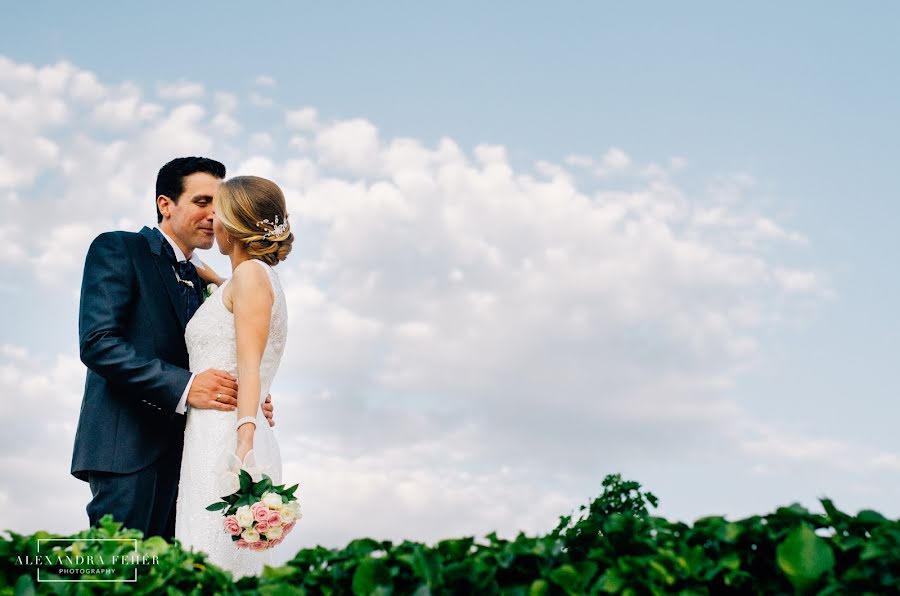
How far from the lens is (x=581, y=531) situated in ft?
10.5

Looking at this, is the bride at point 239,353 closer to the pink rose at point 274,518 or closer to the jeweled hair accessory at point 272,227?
the jeweled hair accessory at point 272,227

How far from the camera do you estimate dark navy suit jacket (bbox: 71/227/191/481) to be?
19.0ft

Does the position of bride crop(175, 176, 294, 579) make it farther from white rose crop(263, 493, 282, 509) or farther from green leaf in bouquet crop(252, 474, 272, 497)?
white rose crop(263, 493, 282, 509)

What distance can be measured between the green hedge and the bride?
1988 mm

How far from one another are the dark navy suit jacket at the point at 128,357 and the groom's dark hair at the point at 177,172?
0.61 metres

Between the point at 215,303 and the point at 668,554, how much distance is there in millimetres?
3827

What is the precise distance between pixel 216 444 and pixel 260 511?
0.93 metres

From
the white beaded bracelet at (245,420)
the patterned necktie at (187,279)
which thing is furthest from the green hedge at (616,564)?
the patterned necktie at (187,279)

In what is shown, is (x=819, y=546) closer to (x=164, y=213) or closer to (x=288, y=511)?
(x=288, y=511)

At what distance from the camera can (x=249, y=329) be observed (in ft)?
17.9

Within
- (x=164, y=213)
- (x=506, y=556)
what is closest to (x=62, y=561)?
(x=506, y=556)

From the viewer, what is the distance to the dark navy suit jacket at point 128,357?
5801 millimetres

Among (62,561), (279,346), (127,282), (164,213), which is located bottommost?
(62,561)

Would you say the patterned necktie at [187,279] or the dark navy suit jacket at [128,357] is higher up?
the patterned necktie at [187,279]
